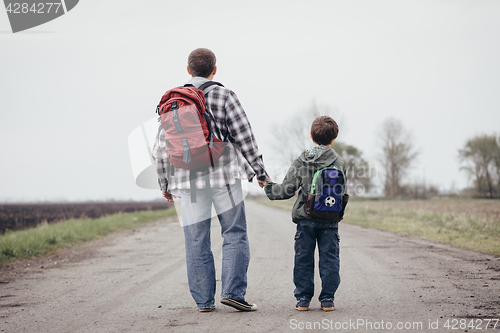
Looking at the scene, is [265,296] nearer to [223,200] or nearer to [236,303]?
[236,303]

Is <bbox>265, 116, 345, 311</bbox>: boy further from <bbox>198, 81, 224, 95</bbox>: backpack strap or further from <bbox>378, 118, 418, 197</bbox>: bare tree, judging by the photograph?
<bbox>378, 118, 418, 197</bbox>: bare tree

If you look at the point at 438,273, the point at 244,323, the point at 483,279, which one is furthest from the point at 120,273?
the point at 483,279

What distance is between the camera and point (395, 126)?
57.4 metres

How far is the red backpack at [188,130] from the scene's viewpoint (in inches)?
118

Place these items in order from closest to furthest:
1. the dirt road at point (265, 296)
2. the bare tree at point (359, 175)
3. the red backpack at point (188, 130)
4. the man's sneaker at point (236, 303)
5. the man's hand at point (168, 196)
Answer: the dirt road at point (265, 296) → the red backpack at point (188, 130) → the man's sneaker at point (236, 303) → the man's hand at point (168, 196) → the bare tree at point (359, 175)

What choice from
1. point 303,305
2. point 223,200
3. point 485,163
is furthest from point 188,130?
point 485,163

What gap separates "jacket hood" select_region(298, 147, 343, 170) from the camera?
3234mm

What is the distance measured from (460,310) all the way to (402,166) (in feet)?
187

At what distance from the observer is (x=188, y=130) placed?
9.87 ft

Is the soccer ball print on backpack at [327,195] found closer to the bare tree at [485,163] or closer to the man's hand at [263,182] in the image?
the man's hand at [263,182]

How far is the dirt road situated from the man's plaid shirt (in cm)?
108

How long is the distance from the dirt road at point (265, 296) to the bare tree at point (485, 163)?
50780mm

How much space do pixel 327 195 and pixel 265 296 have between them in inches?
49.4

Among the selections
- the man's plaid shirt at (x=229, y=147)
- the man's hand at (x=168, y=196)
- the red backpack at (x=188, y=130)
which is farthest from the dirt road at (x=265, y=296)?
the red backpack at (x=188, y=130)
